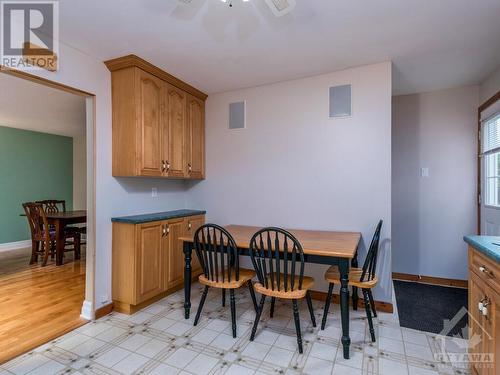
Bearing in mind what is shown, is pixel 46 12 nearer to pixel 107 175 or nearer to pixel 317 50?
pixel 107 175

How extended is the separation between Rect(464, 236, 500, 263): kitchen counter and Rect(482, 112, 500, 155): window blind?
5.61 ft

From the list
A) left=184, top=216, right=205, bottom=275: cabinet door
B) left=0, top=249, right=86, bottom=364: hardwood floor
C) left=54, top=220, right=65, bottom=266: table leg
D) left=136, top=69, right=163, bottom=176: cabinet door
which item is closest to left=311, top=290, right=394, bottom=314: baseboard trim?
left=184, top=216, right=205, bottom=275: cabinet door

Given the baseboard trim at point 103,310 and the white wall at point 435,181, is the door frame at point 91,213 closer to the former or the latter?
the baseboard trim at point 103,310

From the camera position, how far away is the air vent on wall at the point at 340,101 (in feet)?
9.17

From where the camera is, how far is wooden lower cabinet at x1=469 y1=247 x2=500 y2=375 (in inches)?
52.2

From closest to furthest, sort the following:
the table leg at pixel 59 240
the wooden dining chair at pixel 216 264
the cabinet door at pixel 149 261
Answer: the wooden dining chair at pixel 216 264, the cabinet door at pixel 149 261, the table leg at pixel 59 240

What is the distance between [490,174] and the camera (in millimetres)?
2971

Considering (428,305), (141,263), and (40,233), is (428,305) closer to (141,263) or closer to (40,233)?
(141,263)

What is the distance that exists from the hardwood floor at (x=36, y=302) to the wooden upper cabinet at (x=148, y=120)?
1.41 m

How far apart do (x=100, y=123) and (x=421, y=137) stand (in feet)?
11.9

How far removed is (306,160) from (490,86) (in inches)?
81.4

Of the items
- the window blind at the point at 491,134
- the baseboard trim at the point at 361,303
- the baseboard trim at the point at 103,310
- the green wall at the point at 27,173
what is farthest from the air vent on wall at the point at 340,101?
the green wall at the point at 27,173

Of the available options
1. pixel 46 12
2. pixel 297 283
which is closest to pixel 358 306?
pixel 297 283

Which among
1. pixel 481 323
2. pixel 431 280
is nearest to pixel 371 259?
pixel 481 323
